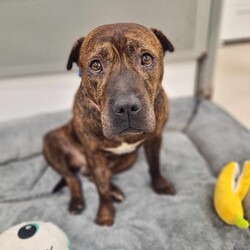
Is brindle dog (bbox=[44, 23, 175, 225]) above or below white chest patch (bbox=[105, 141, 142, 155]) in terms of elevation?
above

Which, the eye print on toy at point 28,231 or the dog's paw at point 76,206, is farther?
the dog's paw at point 76,206

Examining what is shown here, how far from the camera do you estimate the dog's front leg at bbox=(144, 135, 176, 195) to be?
1.54 meters

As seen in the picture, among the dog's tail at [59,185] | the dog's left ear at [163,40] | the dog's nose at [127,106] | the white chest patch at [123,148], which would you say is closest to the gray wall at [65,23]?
the dog's left ear at [163,40]

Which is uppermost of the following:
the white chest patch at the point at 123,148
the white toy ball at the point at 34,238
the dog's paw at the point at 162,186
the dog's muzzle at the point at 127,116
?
the dog's muzzle at the point at 127,116

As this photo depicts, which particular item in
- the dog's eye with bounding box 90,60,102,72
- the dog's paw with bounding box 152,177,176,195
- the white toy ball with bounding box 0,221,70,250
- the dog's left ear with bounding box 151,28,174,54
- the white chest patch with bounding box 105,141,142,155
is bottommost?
the dog's paw with bounding box 152,177,176,195

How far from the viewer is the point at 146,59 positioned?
1.09 meters

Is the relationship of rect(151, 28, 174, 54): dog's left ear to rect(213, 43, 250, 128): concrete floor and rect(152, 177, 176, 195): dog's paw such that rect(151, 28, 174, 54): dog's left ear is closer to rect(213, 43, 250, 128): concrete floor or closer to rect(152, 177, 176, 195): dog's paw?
rect(152, 177, 176, 195): dog's paw

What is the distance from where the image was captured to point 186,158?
1.86 metres

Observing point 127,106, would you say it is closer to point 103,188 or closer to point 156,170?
point 103,188

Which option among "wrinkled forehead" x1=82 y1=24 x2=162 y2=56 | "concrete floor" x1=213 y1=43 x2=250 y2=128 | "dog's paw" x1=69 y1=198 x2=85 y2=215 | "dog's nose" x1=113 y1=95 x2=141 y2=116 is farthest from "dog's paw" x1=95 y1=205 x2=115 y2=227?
"concrete floor" x1=213 y1=43 x2=250 y2=128

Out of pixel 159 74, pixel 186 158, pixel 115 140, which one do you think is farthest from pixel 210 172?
pixel 159 74

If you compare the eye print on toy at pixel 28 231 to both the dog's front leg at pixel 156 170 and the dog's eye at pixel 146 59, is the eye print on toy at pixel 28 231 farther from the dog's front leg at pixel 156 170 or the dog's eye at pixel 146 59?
the dog's eye at pixel 146 59

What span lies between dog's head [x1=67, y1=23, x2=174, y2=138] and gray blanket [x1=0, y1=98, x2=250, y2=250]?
0.56 metres

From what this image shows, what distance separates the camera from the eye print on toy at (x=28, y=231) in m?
1.23
